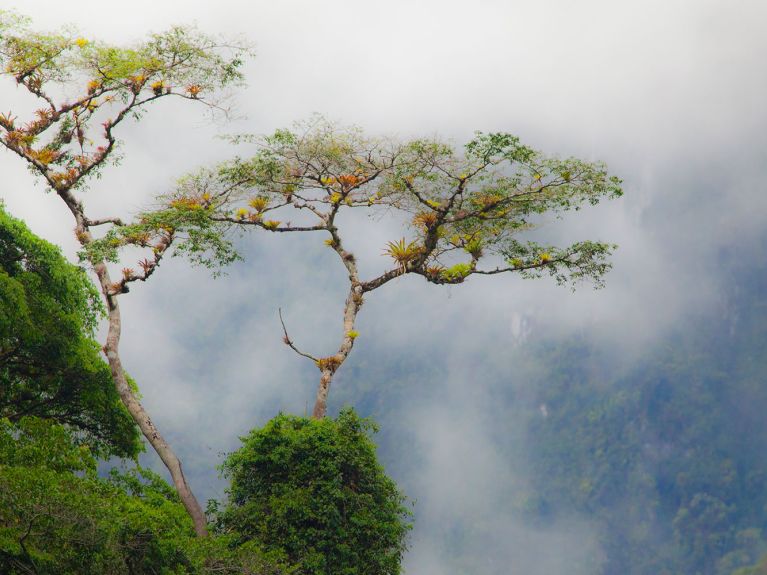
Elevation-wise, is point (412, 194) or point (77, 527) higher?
point (412, 194)

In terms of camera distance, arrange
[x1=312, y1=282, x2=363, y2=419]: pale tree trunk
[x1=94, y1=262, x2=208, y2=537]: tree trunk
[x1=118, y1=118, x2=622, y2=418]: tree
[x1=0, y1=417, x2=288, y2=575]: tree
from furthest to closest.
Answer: [x1=118, y1=118, x2=622, y2=418]: tree → [x1=312, y1=282, x2=363, y2=419]: pale tree trunk → [x1=94, y1=262, x2=208, y2=537]: tree trunk → [x1=0, y1=417, x2=288, y2=575]: tree

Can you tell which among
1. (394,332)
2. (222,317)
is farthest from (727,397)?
(222,317)

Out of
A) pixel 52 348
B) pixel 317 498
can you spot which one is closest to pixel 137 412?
pixel 52 348

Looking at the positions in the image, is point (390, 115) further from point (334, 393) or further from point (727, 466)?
point (727, 466)

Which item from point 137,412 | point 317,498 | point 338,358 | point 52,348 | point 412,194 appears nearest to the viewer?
point 317,498

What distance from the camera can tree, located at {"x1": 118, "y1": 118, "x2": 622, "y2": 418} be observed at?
13430 mm

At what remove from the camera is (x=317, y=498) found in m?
11.2

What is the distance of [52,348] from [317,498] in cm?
409

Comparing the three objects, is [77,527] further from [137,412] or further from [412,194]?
[412,194]

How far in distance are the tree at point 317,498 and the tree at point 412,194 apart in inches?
60.9

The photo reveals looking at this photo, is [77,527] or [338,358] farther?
[338,358]

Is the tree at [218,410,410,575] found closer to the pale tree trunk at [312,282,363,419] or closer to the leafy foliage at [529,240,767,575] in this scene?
the pale tree trunk at [312,282,363,419]

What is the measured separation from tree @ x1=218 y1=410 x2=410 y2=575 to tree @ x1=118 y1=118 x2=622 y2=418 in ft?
5.08

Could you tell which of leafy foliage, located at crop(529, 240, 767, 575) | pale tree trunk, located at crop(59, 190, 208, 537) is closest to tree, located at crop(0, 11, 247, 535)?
pale tree trunk, located at crop(59, 190, 208, 537)
